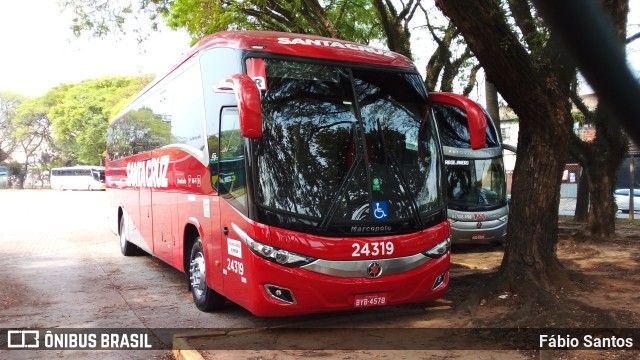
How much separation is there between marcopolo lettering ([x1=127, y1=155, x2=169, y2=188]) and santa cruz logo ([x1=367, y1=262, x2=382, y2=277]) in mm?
4044

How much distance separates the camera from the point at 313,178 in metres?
5.61

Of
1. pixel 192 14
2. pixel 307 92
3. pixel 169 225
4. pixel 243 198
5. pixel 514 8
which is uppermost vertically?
pixel 192 14

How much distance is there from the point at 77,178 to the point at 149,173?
161ft

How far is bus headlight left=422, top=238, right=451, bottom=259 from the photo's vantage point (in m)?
5.91

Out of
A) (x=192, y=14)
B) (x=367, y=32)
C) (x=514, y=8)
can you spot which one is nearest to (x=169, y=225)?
(x=514, y=8)

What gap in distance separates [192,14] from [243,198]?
404 inches

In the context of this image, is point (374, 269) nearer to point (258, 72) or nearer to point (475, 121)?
point (475, 121)

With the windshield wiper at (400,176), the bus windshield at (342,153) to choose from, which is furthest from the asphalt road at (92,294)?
the windshield wiper at (400,176)

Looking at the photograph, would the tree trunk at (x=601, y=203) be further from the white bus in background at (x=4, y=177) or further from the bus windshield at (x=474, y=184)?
the white bus in background at (x=4, y=177)

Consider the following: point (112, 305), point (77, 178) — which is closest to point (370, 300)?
point (112, 305)

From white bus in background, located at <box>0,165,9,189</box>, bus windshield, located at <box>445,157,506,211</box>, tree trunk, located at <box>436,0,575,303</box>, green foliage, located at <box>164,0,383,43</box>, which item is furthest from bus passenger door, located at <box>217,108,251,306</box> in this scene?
white bus in background, located at <box>0,165,9,189</box>

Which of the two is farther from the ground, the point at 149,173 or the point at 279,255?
the point at 149,173

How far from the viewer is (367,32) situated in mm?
18219

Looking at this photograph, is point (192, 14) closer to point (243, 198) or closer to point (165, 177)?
point (165, 177)
